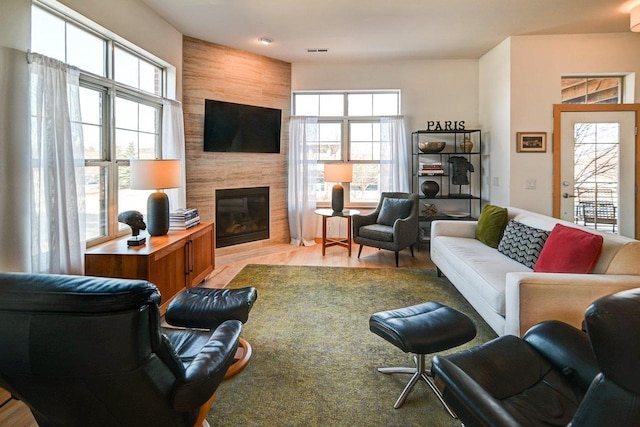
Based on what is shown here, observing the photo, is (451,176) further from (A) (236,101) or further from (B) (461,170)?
(A) (236,101)

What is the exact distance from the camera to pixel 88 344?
104cm

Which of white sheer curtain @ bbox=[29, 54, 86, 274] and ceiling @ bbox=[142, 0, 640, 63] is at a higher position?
ceiling @ bbox=[142, 0, 640, 63]

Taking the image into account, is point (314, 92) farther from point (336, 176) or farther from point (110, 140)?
point (110, 140)

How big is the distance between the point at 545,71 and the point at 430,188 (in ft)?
6.74

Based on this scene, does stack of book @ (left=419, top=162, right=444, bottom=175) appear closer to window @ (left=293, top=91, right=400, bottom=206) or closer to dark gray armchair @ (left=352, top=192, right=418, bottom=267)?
dark gray armchair @ (left=352, top=192, right=418, bottom=267)

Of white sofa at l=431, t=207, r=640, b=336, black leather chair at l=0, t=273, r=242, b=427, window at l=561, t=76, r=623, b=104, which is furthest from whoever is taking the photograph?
window at l=561, t=76, r=623, b=104

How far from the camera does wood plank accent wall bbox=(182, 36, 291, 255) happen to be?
4887mm


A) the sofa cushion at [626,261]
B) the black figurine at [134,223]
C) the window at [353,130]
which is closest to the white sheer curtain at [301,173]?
the window at [353,130]

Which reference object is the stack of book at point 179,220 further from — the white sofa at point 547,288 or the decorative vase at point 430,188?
the decorative vase at point 430,188

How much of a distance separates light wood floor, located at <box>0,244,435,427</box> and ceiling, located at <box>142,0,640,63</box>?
2911 mm

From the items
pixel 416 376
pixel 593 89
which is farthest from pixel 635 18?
pixel 416 376

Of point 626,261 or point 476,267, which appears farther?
point 476,267

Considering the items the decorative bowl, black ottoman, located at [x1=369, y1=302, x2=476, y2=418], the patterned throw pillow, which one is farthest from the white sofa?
the decorative bowl

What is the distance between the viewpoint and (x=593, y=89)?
4.76 metres
